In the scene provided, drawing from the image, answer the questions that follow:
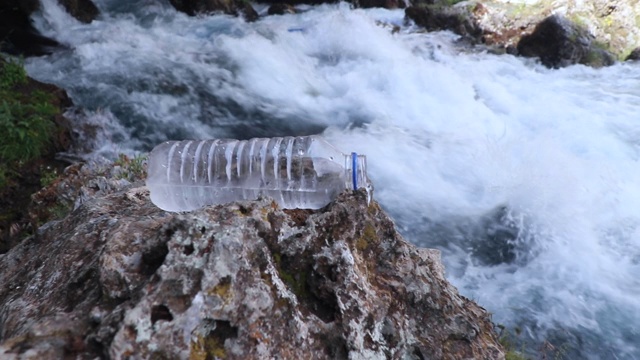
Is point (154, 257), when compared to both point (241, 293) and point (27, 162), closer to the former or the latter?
point (241, 293)

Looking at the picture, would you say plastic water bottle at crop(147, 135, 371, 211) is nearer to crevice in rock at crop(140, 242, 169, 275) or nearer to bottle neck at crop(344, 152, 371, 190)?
bottle neck at crop(344, 152, 371, 190)

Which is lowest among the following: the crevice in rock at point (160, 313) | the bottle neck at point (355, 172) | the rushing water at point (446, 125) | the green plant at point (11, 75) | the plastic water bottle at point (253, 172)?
the rushing water at point (446, 125)

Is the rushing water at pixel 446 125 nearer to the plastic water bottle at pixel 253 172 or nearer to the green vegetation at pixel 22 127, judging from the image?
the green vegetation at pixel 22 127

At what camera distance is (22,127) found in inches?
231

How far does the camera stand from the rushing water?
501cm

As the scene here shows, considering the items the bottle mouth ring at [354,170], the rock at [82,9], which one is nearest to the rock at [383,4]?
the rock at [82,9]

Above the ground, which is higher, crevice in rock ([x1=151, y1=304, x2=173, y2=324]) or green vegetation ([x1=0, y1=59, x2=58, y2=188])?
crevice in rock ([x1=151, y1=304, x2=173, y2=324])

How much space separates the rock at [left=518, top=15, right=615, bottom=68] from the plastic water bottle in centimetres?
1035

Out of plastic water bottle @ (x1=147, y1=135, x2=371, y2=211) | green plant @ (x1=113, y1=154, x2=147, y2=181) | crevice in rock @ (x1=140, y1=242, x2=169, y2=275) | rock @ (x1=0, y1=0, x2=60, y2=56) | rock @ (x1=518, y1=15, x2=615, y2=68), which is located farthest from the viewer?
rock @ (x1=518, y1=15, x2=615, y2=68)

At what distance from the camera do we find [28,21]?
374 inches

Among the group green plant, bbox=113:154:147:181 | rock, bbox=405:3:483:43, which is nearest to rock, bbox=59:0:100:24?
green plant, bbox=113:154:147:181

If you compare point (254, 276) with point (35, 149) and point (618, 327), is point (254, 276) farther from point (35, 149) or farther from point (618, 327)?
point (35, 149)

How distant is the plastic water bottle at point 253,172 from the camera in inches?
100

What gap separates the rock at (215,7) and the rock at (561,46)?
23.2ft
